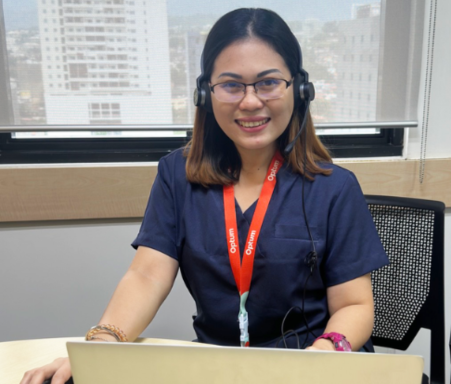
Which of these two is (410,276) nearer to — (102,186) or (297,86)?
(297,86)

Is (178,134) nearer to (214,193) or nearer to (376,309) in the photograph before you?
(214,193)

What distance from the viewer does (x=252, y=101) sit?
1051 millimetres

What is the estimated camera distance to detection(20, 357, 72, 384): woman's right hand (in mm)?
793

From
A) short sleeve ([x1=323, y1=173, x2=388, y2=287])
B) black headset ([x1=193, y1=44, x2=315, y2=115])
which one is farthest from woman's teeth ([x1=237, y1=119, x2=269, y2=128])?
short sleeve ([x1=323, y1=173, x2=388, y2=287])

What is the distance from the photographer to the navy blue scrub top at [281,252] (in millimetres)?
1085

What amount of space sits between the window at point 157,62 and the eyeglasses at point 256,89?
0.62 meters

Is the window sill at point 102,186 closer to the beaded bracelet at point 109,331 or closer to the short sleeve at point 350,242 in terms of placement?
the short sleeve at point 350,242

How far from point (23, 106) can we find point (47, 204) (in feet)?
1.25

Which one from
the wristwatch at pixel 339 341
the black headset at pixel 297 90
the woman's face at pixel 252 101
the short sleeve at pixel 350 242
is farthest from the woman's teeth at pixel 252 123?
the wristwatch at pixel 339 341

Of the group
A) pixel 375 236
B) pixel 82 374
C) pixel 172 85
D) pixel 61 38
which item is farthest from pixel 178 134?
pixel 82 374

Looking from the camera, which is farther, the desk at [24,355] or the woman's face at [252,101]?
the woman's face at [252,101]

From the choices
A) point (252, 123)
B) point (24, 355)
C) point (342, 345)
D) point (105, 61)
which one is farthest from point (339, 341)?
point (105, 61)

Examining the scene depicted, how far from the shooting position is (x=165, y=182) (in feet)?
4.03

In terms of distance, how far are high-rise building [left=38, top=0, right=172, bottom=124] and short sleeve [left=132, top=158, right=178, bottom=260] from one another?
567 mm
